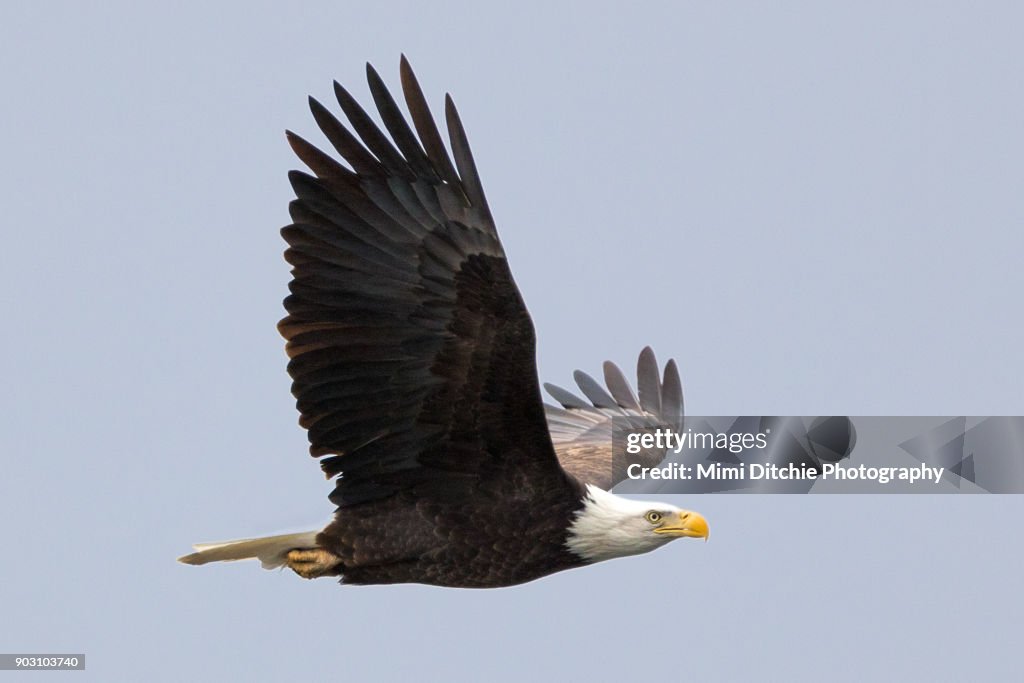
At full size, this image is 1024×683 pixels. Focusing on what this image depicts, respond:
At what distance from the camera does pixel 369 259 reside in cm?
996

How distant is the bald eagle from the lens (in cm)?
984

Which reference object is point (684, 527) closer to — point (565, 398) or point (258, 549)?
point (258, 549)

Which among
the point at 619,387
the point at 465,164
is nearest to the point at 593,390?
the point at 619,387

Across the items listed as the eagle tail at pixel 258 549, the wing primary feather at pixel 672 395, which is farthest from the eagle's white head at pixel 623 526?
the wing primary feather at pixel 672 395

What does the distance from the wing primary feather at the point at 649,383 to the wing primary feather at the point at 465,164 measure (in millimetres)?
4218

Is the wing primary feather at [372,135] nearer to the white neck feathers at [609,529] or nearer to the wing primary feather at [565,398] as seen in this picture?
the white neck feathers at [609,529]

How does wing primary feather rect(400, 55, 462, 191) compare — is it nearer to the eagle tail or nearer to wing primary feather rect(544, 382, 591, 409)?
the eagle tail

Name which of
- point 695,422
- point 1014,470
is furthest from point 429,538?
point 1014,470

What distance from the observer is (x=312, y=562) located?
1065cm

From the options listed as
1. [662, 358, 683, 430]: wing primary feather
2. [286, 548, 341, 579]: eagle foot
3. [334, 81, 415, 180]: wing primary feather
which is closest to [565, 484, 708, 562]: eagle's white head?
[286, 548, 341, 579]: eagle foot

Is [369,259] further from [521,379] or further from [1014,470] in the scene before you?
[1014,470]

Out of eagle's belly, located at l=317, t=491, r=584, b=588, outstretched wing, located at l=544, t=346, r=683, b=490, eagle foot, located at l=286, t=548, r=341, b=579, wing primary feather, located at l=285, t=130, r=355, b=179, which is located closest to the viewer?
wing primary feather, located at l=285, t=130, r=355, b=179

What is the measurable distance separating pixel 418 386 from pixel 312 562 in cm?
127

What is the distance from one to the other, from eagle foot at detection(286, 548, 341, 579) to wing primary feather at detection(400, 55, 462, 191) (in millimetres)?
2230
